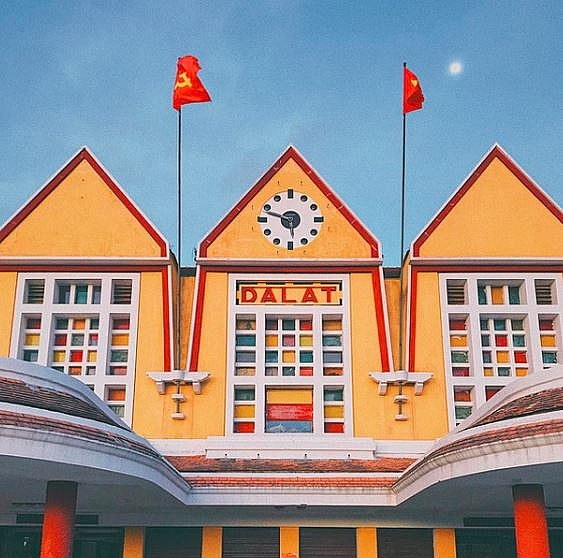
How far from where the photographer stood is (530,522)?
1253cm

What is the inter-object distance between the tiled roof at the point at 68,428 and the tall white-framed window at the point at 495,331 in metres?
10.8

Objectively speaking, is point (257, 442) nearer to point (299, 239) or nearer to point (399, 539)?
point (399, 539)

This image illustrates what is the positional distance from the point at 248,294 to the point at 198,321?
1.61 m

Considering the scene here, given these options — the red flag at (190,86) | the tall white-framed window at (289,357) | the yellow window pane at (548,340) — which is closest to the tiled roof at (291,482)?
the tall white-framed window at (289,357)

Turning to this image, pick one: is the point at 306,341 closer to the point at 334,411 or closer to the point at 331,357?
the point at 331,357

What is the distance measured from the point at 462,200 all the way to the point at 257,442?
9.12 metres

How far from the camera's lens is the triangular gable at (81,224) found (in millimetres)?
22234

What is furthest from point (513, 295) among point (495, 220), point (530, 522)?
point (530, 522)

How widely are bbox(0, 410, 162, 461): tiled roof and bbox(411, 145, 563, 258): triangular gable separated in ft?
38.4

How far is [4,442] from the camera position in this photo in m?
10.5

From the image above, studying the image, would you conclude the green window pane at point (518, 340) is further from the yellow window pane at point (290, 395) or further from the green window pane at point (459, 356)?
the yellow window pane at point (290, 395)

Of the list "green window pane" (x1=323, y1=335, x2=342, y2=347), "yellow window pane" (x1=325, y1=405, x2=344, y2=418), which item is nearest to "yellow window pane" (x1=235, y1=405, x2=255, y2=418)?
"yellow window pane" (x1=325, y1=405, x2=344, y2=418)

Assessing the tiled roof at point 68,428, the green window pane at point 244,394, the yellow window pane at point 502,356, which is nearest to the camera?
the tiled roof at point 68,428

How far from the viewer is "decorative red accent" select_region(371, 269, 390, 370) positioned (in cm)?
2117
